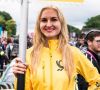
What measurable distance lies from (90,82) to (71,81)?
0.25 meters

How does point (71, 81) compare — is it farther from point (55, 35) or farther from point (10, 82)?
point (10, 82)

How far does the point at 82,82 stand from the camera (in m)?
5.85

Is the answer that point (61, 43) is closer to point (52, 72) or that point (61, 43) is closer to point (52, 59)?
point (52, 59)

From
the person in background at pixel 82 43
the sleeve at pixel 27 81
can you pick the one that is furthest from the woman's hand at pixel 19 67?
the person in background at pixel 82 43

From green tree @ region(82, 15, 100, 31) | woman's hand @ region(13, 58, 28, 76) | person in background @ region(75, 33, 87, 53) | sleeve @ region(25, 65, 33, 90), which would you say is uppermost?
green tree @ region(82, 15, 100, 31)

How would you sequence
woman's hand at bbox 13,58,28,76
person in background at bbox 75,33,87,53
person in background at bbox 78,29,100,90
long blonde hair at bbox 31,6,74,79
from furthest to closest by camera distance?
person in background at bbox 75,33,87,53 → person in background at bbox 78,29,100,90 → long blonde hair at bbox 31,6,74,79 → woman's hand at bbox 13,58,28,76

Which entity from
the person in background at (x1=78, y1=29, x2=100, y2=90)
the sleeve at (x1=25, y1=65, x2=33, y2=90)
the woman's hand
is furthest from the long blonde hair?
the person in background at (x1=78, y1=29, x2=100, y2=90)

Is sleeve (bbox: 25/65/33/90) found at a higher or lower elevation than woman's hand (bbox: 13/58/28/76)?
lower

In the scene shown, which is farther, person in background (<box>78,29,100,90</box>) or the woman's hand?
person in background (<box>78,29,100,90</box>)

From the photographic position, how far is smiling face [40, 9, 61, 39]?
12.0 feet

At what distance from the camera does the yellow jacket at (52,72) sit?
3.56m

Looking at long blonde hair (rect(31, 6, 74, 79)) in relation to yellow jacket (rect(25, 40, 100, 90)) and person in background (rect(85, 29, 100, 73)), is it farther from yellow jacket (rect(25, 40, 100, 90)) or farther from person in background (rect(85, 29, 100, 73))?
person in background (rect(85, 29, 100, 73))

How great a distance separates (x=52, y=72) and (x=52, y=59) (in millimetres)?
114

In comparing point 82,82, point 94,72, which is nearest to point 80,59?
point 94,72
